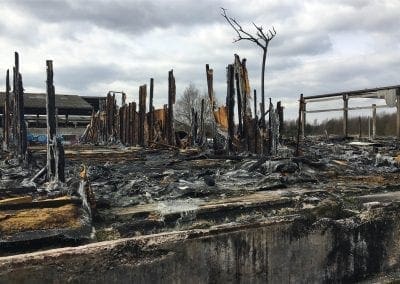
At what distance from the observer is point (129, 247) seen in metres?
3.19

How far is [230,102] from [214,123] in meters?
1.13

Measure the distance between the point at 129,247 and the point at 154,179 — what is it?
9.54 feet

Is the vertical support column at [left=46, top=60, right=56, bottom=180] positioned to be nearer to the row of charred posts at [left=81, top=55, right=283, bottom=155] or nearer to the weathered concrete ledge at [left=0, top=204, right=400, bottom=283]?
the weathered concrete ledge at [left=0, top=204, right=400, bottom=283]

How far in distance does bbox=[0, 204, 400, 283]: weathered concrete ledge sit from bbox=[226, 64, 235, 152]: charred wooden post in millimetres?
6293

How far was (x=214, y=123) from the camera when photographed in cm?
1180

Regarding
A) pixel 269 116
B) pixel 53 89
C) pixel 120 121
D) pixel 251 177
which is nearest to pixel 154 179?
pixel 251 177

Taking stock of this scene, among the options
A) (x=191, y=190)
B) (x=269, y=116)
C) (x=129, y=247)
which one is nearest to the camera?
(x=129, y=247)

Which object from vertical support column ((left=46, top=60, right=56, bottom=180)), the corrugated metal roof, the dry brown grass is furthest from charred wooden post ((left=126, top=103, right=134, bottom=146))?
the corrugated metal roof

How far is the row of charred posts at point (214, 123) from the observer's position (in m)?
10.6

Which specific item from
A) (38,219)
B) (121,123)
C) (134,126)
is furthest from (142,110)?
(38,219)

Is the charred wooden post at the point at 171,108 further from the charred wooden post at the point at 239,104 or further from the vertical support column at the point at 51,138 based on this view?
the vertical support column at the point at 51,138

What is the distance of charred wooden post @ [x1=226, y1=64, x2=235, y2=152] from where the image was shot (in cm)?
1058

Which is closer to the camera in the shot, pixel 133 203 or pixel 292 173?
pixel 133 203

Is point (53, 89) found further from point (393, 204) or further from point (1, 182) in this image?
point (393, 204)
